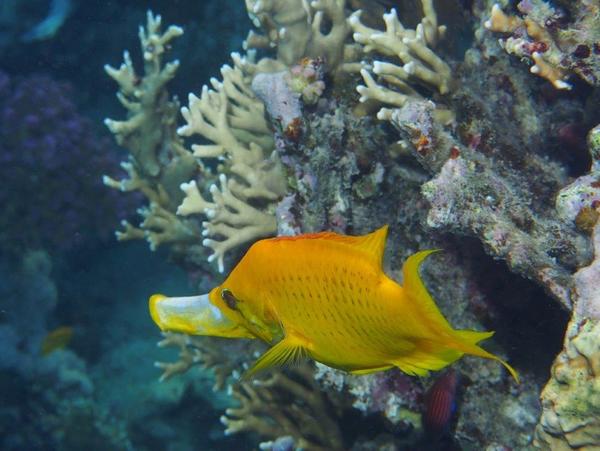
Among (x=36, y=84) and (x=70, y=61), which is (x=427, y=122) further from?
(x=70, y=61)

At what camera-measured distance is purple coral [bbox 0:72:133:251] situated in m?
7.84

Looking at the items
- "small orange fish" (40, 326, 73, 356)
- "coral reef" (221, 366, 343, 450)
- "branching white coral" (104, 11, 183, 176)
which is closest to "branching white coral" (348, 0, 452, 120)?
"coral reef" (221, 366, 343, 450)

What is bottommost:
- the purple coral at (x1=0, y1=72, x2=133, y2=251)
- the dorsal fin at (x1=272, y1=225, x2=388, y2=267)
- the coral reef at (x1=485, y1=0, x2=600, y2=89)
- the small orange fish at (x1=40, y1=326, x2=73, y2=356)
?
the dorsal fin at (x1=272, y1=225, x2=388, y2=267)

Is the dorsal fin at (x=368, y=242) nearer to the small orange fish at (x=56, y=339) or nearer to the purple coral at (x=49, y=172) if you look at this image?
the small orange fish at (x=56, y=339)

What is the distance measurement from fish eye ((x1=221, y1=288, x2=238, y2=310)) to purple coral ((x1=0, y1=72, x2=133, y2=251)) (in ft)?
22.7

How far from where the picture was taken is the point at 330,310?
1.60 meters

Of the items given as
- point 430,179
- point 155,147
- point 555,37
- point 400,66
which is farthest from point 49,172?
point 555,37

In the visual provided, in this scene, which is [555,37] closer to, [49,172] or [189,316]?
[189,316]

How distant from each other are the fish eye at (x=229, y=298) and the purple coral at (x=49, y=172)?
22.7ft

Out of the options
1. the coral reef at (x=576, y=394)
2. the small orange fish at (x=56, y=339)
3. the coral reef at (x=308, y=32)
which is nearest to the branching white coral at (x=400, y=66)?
the coral reef at (x=308, y=32)

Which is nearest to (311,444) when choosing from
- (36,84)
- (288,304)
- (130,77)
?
(288,304)

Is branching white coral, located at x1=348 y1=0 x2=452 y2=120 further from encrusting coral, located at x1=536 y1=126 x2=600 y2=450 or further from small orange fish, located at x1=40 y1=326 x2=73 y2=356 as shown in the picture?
small orange fish, located at x1=40 y1=326 x2=73 y2=356

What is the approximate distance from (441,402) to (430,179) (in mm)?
1339

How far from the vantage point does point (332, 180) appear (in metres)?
3.50
